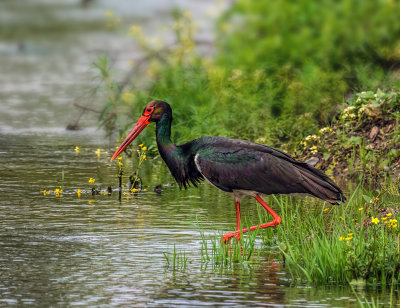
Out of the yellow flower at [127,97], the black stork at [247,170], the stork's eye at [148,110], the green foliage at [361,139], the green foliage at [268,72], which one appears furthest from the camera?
the yellow flower at [127,97]

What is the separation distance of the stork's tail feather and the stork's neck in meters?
1.43

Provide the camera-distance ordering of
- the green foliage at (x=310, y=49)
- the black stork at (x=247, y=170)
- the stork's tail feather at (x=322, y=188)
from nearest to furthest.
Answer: the stork's tail feather at (x=322, y=188) → the black stork at (x=247, y=170) → the green foliage at (x=310, y=49)

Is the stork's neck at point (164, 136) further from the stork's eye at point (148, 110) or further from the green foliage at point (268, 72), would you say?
the green foliage at point (268, 72)

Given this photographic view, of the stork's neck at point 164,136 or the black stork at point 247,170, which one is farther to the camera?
the stork's neck at point 164,136

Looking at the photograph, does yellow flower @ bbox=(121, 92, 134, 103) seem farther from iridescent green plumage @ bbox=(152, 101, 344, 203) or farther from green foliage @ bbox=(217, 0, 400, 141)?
iridescent green plumage @ bbox=(152, 101, 344, 203)

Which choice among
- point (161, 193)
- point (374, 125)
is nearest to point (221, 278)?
point (161, 193)

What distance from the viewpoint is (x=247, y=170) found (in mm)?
9648

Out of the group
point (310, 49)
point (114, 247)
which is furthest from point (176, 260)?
point (310, 49)

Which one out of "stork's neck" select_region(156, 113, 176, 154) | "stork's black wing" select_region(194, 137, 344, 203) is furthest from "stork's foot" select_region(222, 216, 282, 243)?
"stork's neck" select_region(156, 113, 176, 154)

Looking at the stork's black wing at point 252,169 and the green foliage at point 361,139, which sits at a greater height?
the green foliage at point 361,139

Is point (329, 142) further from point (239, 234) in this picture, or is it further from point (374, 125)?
point (239, 234)

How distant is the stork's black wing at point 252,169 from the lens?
9453 mm

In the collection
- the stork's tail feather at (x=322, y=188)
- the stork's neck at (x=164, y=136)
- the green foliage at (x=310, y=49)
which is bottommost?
the stork's tail feather at (x=322, y=188)

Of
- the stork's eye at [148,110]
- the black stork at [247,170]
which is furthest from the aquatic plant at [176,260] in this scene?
the stork's eye at [148,110]
